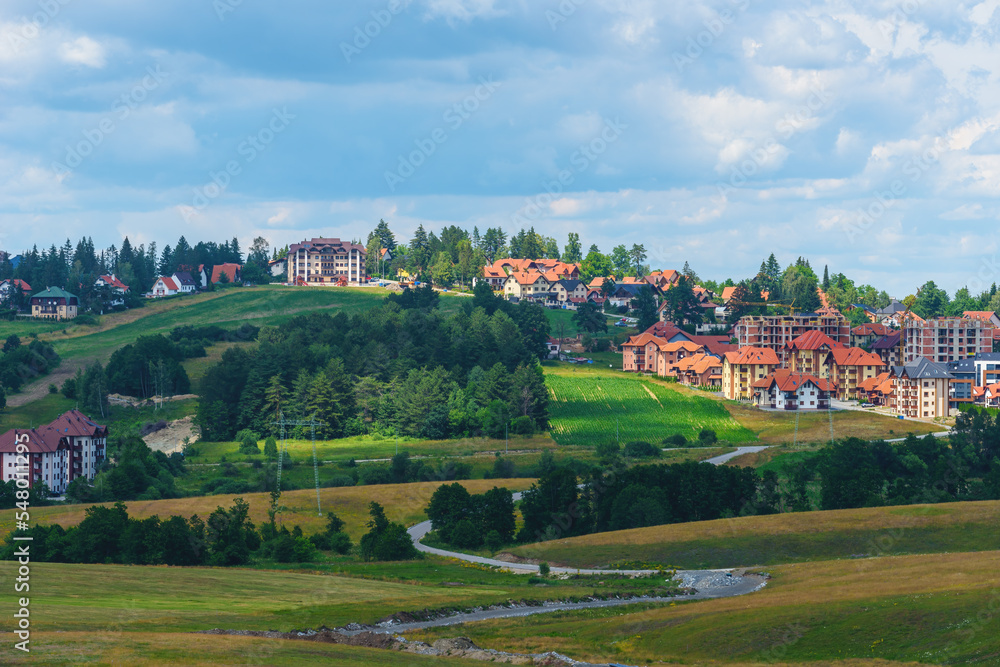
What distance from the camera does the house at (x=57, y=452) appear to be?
334ft

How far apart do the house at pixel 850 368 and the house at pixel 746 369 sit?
922 centimetres

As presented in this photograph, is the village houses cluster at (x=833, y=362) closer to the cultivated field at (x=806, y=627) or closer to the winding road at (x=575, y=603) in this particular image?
the winding road at (x=575, y=603)

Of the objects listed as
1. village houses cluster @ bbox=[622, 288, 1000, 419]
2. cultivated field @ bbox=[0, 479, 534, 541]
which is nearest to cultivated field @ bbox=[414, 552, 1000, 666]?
cultivated field @ bbox=[0, 479, 534, 541]

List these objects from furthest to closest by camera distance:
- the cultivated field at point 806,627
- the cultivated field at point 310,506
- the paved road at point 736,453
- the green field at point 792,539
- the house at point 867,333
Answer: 1. the house at point 867,333
2. the paved road at point 736,453
3. the cultivated field at point 310,506
4. the green field at point 792,539
5. the cultivated field at point 806,627

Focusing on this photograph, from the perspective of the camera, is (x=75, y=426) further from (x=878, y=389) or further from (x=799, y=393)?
(x=878, y=389)

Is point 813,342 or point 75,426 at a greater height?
point 813,342

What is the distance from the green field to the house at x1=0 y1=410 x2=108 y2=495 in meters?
53.2

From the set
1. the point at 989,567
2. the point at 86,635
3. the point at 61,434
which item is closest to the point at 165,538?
the point at 86,635

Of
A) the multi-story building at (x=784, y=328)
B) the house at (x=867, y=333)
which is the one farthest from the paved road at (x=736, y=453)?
the house at (x=867, y=333)

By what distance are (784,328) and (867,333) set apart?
23.5m

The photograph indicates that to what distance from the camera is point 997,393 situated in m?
139

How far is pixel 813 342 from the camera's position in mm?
162875

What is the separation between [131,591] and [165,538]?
17.9 m

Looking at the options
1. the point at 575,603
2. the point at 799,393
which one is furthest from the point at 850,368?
the point at 575,603
